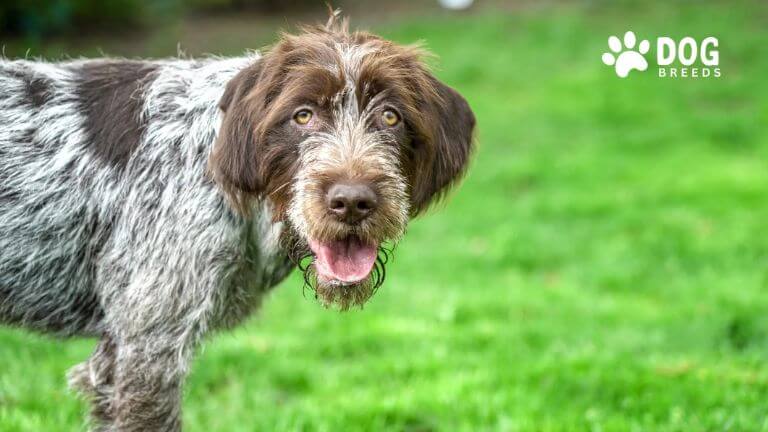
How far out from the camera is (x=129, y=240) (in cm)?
410

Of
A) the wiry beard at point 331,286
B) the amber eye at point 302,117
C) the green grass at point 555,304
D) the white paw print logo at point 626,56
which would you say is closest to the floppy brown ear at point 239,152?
the amber eye at point 302,117

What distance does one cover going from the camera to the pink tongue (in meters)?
3.70

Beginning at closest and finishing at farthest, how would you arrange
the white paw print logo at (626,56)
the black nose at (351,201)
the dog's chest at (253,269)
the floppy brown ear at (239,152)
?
the black nose at (351,201) < the floppy brown ear at (239,152) < the dog's chest at (253,269) < the white paw print logo at (626,56)

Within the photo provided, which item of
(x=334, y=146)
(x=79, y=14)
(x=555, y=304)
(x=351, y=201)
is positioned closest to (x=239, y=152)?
(x=334, y=146)

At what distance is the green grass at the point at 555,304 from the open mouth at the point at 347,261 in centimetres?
103

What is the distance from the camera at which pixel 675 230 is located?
30.7 ft

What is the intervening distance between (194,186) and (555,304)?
14.2 feet

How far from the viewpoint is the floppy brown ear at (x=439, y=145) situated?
3938mm

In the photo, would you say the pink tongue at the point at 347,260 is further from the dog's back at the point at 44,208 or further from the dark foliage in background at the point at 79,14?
the dark foliage in background at the point at 79,14

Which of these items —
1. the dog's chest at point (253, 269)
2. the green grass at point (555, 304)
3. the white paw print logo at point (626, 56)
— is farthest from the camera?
the white paw print logo at point (626, 56)

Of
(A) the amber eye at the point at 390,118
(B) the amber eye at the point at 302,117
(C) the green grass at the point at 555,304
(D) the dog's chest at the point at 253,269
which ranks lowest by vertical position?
(C) the green grass at the point at 555,304

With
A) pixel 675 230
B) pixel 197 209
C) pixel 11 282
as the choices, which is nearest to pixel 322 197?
pixel 197 209

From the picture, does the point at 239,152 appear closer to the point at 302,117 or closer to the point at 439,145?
the point at 302,117

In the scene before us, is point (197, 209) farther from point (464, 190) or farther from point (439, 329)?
point (464, 190)
